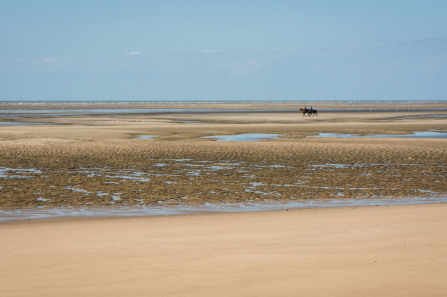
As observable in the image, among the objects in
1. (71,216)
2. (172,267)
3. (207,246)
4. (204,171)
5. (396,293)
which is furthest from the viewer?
(204,171)

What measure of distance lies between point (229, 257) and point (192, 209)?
15.5 ft

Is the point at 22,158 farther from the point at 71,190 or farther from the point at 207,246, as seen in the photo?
the point at 207,246

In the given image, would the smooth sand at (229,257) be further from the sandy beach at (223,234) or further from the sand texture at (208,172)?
the sand texture at (208,172)

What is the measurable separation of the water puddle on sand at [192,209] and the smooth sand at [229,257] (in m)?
0.92

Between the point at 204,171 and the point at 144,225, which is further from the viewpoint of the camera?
the point at 204,171

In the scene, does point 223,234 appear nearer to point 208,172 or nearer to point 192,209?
point 192,209

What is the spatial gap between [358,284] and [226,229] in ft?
10.9

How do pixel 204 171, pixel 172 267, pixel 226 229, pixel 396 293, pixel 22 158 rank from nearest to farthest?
pixel 396 293, pixel 172 267, pixel 226 229, pixel 204 171, pixel 22 158

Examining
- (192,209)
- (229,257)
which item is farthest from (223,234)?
(192,209)

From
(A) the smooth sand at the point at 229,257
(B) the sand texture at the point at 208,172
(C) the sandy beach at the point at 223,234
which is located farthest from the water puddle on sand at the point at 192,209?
(A) the smooth sand at the point at 229,257

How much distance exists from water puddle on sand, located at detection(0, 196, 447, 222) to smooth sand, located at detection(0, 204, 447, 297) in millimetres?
924

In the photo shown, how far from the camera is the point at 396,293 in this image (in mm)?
5922

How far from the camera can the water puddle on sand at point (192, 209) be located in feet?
36.9

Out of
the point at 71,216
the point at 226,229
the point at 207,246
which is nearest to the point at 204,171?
the point at 71,216
